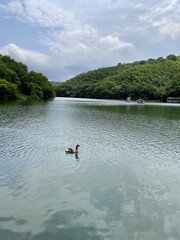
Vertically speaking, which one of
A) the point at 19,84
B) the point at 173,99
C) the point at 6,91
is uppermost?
the point at 19,84

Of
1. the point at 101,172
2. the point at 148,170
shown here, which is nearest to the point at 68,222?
the point at 101,172

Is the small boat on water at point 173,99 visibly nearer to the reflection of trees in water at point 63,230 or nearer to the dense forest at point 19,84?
the dense forest at point 19,84

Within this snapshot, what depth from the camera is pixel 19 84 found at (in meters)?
113

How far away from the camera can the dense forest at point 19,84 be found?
94.2 meters

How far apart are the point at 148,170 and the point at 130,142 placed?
934 centimetres

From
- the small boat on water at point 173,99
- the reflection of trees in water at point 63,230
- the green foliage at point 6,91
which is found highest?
the green foliage at point 6,91

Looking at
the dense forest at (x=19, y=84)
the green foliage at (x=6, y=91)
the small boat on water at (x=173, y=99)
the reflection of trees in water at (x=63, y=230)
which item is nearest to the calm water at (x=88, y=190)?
the reflection of trees in water at (x=63, y=230)

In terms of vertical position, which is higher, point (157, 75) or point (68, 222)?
point (157, 75)

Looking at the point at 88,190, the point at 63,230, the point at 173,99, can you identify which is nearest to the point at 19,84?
the point at 173,99

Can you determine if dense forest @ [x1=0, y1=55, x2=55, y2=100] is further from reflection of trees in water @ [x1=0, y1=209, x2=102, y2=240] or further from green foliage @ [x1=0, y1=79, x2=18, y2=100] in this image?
reflection of trees in water @ [x1=0, y1=209, x2=102, y2=240]

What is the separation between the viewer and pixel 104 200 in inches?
536

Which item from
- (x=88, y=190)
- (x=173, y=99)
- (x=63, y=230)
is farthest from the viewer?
(x=173, y=99)

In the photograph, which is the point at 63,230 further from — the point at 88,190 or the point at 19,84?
the point at 19,84

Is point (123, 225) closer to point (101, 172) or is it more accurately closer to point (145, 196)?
point (145, 196)
